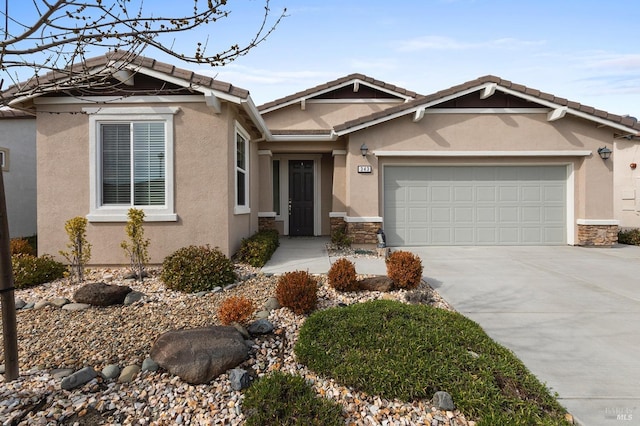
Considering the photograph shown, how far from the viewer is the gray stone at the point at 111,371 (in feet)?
8.97

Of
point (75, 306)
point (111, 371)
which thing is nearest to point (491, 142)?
point (111, 371)

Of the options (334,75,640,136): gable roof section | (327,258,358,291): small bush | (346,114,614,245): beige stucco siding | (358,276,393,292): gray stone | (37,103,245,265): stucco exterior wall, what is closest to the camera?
(327,258,358,291): small bush

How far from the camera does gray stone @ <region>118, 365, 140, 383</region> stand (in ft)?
8.84

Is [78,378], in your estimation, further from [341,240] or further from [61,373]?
[341,240]

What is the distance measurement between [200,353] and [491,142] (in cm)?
904

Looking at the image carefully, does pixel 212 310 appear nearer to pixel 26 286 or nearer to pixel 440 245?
pixel 26 286

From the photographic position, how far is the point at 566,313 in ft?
13.6

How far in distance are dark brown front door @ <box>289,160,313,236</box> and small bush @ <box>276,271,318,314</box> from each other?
7.03 meters

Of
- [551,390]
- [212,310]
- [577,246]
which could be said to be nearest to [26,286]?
[212,310]

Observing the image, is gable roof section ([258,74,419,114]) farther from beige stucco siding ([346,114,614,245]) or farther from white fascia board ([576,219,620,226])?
white fascia board ([576,219,620,226])

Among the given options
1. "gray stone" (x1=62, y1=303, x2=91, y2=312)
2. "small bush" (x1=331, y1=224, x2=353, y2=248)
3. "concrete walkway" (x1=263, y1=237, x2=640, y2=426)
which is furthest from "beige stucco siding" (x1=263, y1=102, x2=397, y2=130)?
"gray stone" (x1=62, y1=303, x2=91, y2=312)

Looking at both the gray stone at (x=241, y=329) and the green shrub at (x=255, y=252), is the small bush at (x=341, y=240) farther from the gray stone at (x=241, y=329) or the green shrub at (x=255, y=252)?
the gray stone at (x=241, y=329)

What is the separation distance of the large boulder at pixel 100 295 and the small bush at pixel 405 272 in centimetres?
391

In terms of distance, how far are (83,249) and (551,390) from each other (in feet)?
22.0
